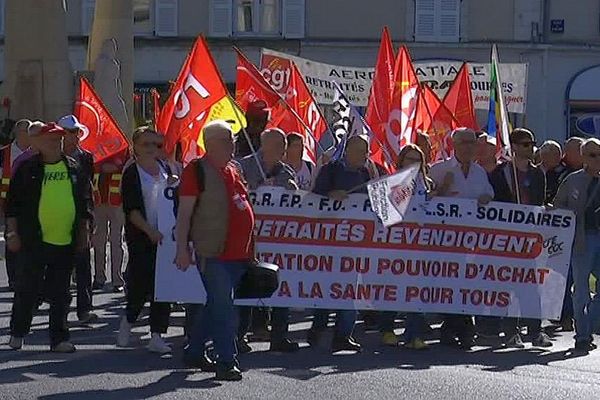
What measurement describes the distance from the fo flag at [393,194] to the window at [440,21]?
27.4m

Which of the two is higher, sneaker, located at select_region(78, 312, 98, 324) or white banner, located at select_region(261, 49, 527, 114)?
white banner, located at select_region(261, 49, 527, 114)

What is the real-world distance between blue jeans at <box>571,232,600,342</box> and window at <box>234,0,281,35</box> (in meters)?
27.5

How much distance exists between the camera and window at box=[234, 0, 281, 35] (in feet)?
125

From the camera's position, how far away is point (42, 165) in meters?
10.1

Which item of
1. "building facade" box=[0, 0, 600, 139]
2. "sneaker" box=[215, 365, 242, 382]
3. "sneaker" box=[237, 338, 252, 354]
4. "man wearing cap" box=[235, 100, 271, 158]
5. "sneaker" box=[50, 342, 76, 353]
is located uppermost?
"building facade" box=[0, 0, 600, 139]

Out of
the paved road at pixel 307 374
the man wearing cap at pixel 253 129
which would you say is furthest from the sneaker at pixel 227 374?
the man wearing cap at pixel 253 129

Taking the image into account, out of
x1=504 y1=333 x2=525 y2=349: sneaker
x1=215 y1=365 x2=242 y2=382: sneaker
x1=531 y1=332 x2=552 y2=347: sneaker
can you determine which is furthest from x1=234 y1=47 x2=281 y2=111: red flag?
x1=215 y1=365 x2=242 y2=382: sneaker

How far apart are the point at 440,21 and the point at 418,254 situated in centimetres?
2756

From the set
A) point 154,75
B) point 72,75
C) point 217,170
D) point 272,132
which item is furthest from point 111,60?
point 154,75

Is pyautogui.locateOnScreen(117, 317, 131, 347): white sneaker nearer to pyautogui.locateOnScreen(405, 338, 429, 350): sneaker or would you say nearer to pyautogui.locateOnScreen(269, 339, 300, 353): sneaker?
pyautogui.locateOnScreen(269, 339, 300, 353): sneaker

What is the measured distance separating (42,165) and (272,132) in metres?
1.77

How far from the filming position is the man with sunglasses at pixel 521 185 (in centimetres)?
1156

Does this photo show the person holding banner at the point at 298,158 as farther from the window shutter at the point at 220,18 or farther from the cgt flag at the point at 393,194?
the window shutter at the point at 220,18

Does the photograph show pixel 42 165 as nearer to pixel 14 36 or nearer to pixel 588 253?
pixel 588 253
